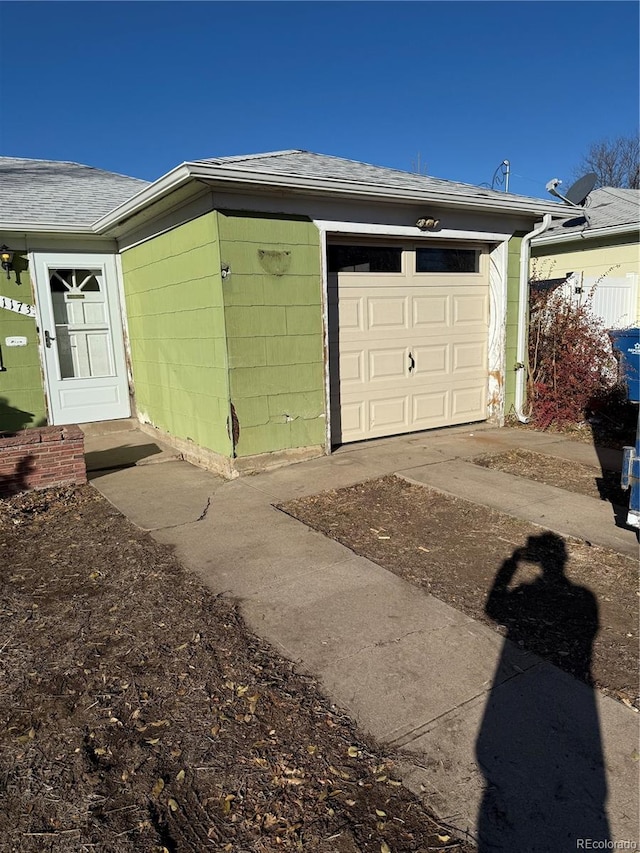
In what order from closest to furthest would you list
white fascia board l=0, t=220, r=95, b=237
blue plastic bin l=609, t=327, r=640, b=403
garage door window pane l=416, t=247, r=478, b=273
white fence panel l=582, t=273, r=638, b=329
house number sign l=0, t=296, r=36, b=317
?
blue plastic bin l=609, t=327, r=640, b=403 → garage door window pane l=416, t=247, r=478, b=273 → white fascia board l=0, t=220, r=95, b=237 → house number sign l=0, t=296, r=36, b=317 → white fence panel l=582, t=273, r=638, b=329

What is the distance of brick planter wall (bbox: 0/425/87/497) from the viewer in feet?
18.9

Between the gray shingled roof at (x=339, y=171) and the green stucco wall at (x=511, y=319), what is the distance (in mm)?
742

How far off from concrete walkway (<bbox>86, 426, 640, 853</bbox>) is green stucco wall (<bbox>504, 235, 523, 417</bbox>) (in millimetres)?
2852

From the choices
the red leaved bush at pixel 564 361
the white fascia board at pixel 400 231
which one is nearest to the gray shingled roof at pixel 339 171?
the white fascia board at pixel 400 231

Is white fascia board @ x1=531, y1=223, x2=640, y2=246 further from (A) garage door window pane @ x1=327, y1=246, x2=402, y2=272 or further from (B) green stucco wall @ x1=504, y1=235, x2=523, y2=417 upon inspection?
(A) garage door window pane @ x1=327, y1=246, x2=402, y2=272

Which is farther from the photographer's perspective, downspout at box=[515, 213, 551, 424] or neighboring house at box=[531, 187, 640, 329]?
neighboring house at box=[531, 187, 640, 329]

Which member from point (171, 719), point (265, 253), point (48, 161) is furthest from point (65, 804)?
point (48, 161)

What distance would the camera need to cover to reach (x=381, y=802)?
7.00 feet

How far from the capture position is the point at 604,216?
11.2m

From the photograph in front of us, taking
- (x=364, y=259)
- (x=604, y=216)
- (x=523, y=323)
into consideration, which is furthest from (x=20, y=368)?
(x=604, y=216)

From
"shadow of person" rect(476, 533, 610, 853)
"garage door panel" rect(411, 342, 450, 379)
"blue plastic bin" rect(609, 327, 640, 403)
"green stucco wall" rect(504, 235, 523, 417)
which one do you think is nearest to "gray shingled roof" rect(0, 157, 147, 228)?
"garage door panel" rect(411, 342, 450, 379)

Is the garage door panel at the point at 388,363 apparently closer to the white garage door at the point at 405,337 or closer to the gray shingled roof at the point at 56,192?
the white garage door at the point at 405,337

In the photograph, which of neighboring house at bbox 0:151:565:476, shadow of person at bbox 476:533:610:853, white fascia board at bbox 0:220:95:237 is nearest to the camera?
shadow of person at bbox 476:533:610:853

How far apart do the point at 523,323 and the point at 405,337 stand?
1991 millimetres
